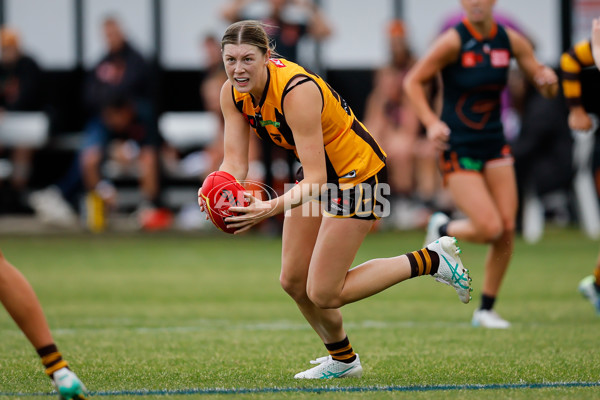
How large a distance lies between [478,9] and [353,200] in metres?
2.66

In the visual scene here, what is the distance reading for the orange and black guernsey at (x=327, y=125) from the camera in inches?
201

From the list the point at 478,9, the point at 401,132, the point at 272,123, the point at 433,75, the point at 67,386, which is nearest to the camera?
the point at 67,386

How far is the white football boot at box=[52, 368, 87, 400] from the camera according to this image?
445 centimetres

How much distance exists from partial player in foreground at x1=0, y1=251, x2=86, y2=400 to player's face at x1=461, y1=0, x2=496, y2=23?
4.18 meters

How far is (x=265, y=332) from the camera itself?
7277 millimetres

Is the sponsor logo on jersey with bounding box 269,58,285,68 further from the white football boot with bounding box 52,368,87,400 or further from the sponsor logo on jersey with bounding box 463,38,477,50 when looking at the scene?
the sponsor logo on jersey with bounding box 463,38,477,50

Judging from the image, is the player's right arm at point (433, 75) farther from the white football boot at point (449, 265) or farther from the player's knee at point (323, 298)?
the player's knee at point (323, 298)

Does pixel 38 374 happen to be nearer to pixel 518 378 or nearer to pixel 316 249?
pixel 316 249

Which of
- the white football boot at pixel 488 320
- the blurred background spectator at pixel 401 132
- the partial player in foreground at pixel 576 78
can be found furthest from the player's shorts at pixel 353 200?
the blurred background spectator at pixel 401 132

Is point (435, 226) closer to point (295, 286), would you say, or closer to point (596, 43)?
point (596, 43)

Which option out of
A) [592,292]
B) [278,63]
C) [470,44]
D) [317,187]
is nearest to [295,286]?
[317,187]

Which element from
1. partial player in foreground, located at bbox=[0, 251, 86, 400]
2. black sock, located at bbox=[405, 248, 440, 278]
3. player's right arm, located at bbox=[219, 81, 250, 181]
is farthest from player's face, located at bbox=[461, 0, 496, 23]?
partial player in foreground, located at bbox=[0, 251, 86, 400]

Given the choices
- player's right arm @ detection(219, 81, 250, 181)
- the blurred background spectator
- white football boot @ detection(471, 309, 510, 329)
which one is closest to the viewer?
player's right arm @ detection(219, 81, 250, 181)

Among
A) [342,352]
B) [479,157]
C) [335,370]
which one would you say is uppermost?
[479,157]
